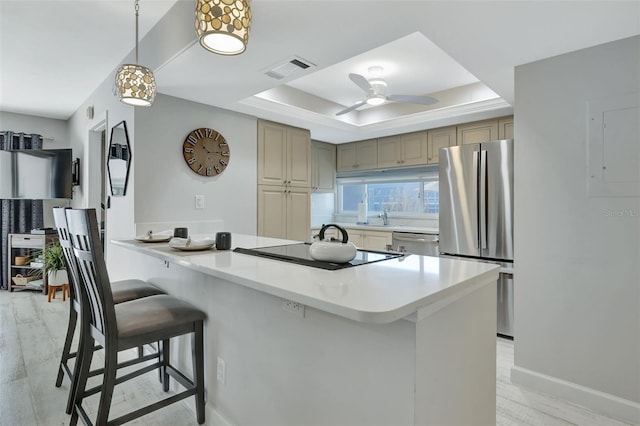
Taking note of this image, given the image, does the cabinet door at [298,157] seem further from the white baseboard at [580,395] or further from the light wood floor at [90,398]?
the white baseboard at [580,395]

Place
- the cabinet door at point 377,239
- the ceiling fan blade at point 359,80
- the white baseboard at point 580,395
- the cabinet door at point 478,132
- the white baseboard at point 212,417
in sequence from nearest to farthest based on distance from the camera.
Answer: the white baseboard at point 212,417
the white baseboard at point 580,395
the ceiling fan blade at point 359,80
the cabinet door at point 478,132
the cabinet door at point 377,239

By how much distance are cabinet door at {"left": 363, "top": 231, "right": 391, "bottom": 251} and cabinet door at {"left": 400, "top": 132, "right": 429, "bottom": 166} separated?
39.5 inches

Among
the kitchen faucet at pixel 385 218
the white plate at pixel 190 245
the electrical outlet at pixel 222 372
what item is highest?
the kitchen faucet at pixel 385 218

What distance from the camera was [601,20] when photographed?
170 centimetres

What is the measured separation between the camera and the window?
477 centimetres

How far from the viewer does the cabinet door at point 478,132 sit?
3.71m

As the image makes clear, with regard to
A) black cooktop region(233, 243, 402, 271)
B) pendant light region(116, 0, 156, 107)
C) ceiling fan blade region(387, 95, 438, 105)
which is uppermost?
ceiling fan blade region(387, 95, 438, 105)

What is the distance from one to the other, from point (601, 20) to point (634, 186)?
0.91 m

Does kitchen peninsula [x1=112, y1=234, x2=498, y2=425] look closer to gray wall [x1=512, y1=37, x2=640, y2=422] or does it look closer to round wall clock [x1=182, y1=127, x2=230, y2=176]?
gray wall [x1=512, y1=37, x2=640, y2=422]

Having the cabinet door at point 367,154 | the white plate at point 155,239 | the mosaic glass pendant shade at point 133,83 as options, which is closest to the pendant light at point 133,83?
the mosaic glass pendant shade at point 133,83

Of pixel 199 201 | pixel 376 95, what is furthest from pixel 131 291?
pixel 376 95

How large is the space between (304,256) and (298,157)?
110 inches

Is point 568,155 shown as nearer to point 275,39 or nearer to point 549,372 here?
point 549,372

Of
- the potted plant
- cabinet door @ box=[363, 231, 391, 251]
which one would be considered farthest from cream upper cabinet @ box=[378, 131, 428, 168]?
the potted plant
